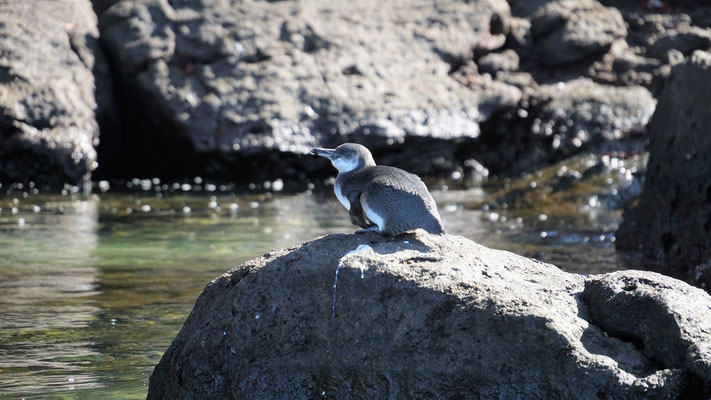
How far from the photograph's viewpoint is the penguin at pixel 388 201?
15.3 feet

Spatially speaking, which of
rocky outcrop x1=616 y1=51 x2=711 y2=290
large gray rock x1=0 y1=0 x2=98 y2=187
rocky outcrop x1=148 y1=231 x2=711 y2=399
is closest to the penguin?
rocky outcrop x1=148 y1=231 x2=711 y2=399

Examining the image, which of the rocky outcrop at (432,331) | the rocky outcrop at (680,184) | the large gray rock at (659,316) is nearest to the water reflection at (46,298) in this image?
the rocky outcrop at (432,331)

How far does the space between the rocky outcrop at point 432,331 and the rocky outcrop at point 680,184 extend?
4.05 m

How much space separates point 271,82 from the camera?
637 inches

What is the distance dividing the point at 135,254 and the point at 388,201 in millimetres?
5750

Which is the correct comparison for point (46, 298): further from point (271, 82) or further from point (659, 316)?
point (271, 82)

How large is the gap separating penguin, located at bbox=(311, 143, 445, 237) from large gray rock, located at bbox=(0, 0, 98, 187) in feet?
35.8

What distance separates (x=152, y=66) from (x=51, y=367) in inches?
430

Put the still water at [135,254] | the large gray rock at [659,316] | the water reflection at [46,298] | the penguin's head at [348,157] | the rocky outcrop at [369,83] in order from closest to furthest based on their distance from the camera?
the large gray rock at [659,316] → the penguin's head at [348,157] → the water reflection at [46,298] → the still water at [135,254] → the rocky outcrop at [369,83]

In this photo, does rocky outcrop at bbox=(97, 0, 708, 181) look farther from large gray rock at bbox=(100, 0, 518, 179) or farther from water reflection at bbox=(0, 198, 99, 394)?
water reflection at bbox=(0, 198, 99, 394)

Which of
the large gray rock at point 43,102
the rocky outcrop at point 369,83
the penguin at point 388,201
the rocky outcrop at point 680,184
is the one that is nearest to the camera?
the penguin at point 388,201

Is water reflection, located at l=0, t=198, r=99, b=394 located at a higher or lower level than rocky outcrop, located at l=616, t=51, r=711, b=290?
lower

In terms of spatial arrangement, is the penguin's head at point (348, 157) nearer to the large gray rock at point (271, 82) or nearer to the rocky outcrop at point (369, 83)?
the large gray rock at point (271, 82)

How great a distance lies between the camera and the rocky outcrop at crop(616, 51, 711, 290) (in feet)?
27.4
